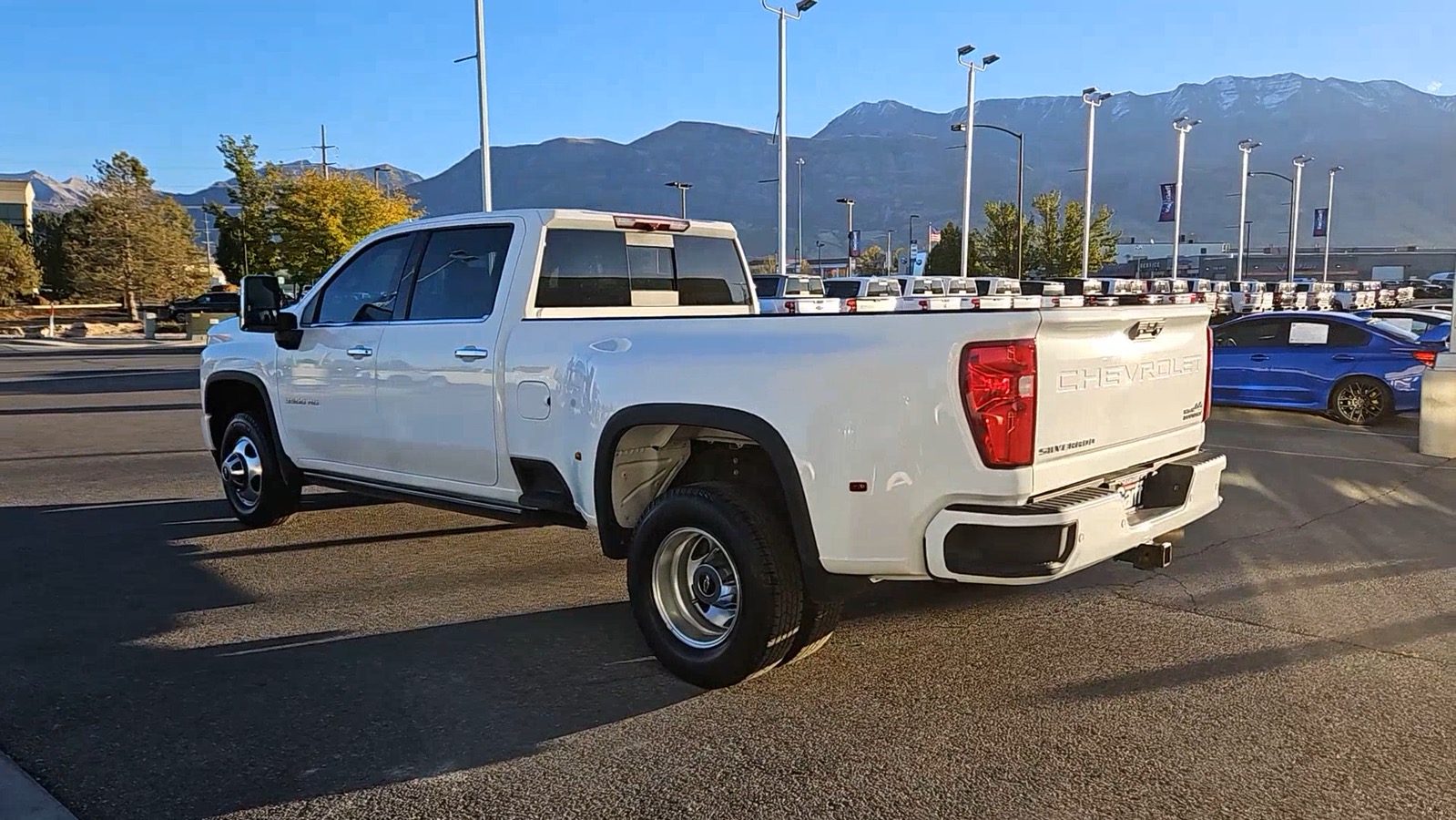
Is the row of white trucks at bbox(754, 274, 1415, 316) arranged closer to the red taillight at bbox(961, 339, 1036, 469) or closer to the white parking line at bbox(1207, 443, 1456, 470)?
the white parking line at bbox(1207, 443, 1456, 470)

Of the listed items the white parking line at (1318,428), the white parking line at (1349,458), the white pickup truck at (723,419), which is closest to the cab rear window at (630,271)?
the white pickup truck at (723,419)

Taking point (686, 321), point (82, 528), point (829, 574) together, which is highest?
point (686, 321)

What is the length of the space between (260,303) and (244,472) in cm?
131

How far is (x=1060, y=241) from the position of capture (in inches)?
2200

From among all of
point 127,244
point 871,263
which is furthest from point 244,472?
point 871,263

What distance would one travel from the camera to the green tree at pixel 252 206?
46594 mm

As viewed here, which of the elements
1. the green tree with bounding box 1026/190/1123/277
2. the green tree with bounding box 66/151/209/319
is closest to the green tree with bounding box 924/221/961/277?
the green tree with bounding box 1026/190/1123/277

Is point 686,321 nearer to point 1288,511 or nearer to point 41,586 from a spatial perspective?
point 41,586

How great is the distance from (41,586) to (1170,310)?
6261 mm

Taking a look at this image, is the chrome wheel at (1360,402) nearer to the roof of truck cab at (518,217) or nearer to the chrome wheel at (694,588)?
the roof of truck cab at (518,217)

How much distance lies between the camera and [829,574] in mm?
4410

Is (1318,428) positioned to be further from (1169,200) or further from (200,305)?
(200,305)

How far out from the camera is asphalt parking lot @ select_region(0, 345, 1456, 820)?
375cm

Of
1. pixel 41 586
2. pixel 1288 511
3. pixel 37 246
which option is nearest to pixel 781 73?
pixel 1288 511
